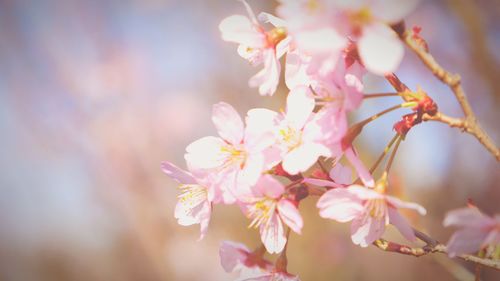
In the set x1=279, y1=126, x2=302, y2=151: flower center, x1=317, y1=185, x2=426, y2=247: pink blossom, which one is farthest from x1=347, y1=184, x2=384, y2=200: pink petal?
x1=279, y1=126, x2=302, y2=151: flower center

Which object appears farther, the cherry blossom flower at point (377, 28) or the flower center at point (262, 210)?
the flower center at point (262, 210)

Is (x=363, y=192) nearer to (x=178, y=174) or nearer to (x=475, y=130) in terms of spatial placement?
(x=475, y=130)

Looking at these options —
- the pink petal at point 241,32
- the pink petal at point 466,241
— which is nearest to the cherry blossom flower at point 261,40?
the pink petal at point 241,32

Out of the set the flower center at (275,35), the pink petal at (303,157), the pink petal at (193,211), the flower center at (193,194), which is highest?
the flower center at (275,35)

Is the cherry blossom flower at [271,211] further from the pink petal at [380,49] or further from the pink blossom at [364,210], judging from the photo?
the pink petal at [380,49]

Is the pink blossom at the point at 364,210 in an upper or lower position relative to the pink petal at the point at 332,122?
lower

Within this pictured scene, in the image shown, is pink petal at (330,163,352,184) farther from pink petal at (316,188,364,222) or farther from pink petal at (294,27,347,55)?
pink petal at (294,27,347,55)

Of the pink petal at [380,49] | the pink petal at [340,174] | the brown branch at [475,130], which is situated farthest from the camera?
the pink petal at [340,174]

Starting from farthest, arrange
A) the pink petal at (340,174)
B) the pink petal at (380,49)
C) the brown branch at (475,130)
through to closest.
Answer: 1. the pink petal at (340,174)
2. the brown branch at (475,130)
3. the pink petal at (380,49)
